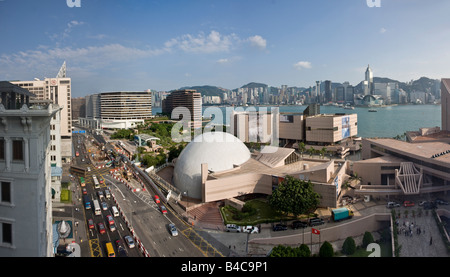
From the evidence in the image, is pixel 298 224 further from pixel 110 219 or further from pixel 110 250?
pixel 110 219

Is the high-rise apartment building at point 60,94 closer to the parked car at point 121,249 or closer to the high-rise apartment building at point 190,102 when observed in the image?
the parked car at point 121,249

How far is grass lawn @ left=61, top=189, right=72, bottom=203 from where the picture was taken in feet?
39.3

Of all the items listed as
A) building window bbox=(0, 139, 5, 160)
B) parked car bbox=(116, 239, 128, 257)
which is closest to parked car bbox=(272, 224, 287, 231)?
parked car bbox=(116, 239, 128, 257)

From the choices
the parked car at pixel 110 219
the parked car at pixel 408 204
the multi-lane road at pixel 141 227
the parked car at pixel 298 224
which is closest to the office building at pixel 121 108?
the multi-lane road at pixel 141 227

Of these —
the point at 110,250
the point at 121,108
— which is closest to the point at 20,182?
the point at 110,250

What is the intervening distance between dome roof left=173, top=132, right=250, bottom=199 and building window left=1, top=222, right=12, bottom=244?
9.37 meters

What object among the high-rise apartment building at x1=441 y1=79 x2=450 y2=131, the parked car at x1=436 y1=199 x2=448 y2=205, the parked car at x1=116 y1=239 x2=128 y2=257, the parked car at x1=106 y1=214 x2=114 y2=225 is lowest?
the parked car at x1=116 y1=239 x2=128 y2=257

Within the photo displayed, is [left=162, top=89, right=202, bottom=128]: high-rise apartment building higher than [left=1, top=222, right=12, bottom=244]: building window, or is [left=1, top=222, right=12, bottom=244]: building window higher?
[left=162, top=89, right=202, bottom=128]: high-rise apartment building

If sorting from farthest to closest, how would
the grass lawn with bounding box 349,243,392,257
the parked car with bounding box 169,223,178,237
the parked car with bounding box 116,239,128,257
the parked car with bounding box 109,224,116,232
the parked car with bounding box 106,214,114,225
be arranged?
the parked car with bounding box 106,214,114,225 < the parked car with bounding box 109,224,116,232 < the parked car with bounding box 169,223,178,237 < the parked car with bounding box 116,239,128,257 < the grass lawn with bounding box 349,243,392,257

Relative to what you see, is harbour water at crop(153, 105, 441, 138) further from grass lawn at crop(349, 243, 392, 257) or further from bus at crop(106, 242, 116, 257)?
bus at crop(106, 242, 116, 257)

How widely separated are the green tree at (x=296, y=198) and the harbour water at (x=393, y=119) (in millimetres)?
19602

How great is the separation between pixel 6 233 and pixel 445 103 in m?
21.4

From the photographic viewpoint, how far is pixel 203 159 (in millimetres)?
13195
